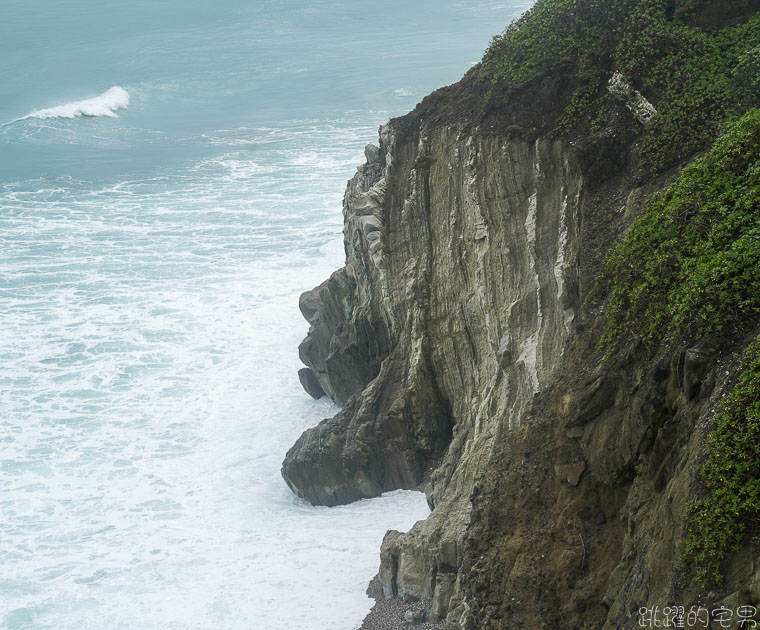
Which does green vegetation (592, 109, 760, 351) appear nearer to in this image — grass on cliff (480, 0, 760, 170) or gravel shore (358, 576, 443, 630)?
grass on cliff (480, 0, 760, 170)

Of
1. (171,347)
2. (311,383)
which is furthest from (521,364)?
(171,347)

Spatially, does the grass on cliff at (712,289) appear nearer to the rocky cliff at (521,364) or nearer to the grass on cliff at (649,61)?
the rocky cliff at (521,364)

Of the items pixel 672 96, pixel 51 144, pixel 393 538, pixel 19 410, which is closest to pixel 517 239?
pixel 672 96

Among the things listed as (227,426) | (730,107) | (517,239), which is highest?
(730,107)

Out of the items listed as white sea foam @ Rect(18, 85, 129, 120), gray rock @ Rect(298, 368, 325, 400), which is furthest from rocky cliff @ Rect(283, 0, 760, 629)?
white sea foam @ Rect(18, 85, 129, 120)

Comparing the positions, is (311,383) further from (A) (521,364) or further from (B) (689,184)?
(B) (689,184)

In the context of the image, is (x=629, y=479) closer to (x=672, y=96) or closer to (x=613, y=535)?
(x=613, y=535)
